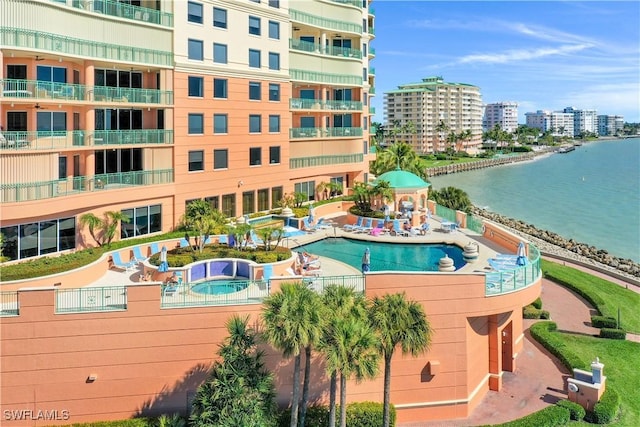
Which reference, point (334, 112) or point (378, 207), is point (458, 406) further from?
point (334, 112)

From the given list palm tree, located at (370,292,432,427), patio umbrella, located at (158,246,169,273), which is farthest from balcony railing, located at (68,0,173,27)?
palm tree, located at (370,292,432,427)

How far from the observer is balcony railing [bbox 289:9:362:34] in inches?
1601

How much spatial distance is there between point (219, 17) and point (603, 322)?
A: 95.7ft

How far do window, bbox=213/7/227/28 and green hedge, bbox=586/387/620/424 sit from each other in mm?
29521

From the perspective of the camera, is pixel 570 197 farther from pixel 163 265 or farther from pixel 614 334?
pixel 163 265

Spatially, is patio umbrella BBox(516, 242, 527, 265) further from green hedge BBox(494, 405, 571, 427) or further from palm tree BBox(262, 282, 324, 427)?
palm tree BBox(262, 282, 324, 427)

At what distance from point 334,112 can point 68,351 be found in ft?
106

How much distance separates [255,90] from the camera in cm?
3700

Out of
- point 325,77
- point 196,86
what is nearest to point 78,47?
point 196,86

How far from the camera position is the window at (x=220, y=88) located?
34.0 meters

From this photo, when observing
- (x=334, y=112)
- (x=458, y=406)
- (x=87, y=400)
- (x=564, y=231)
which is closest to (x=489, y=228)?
(x=458, y=406)

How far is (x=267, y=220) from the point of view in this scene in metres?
36.3

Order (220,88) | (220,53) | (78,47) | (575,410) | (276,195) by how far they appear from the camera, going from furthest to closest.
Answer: (276,195)
(220,88)
(220,53)
(78,47)
(575,410)

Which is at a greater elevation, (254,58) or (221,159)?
(254,58)
